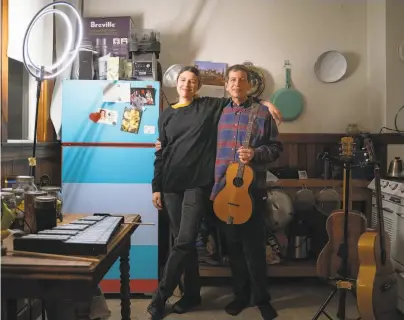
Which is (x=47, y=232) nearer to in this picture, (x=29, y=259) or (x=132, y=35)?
(x=29, y=259)

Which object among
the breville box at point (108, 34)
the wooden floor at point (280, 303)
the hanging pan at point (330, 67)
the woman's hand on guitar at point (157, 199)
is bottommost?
the wooden floor at point (280, 303)

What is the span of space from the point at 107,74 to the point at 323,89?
1815 millimetres

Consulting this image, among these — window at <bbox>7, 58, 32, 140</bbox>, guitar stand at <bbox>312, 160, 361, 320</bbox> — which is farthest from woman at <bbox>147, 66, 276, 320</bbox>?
window at <bbox>7, 58, 32, 140</bbox>

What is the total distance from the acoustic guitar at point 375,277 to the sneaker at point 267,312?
538 millimetres

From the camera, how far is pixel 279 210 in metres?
3.31

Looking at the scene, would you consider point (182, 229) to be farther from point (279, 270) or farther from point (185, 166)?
point (279, 270)

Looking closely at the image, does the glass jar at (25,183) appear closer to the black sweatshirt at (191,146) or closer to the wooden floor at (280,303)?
the black sweatshirt at (191,146)

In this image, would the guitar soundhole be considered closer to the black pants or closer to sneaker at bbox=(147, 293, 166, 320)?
the black pants

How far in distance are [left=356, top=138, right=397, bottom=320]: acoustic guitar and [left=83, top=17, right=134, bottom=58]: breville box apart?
2026 mm

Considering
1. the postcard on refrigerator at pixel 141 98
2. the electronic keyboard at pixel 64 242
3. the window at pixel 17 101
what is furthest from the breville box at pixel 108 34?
the electronic keyboard at pixel 64 242

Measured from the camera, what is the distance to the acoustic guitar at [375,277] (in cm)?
248

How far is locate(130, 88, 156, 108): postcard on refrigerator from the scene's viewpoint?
3.18 m

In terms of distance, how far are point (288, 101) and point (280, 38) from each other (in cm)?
54

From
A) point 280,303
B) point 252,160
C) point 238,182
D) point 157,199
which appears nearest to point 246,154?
point 252,160
